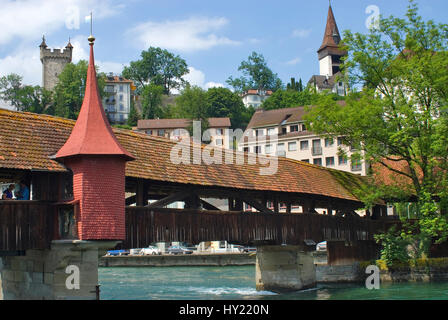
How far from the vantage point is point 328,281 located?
91.6 ft

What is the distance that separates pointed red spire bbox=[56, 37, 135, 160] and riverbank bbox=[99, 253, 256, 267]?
102 ft

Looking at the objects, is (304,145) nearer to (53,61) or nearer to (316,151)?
(316,151)

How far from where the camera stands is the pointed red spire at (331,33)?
96.8 metres

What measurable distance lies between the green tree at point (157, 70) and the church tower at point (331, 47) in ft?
69.1

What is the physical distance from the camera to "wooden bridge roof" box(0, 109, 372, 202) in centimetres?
1386

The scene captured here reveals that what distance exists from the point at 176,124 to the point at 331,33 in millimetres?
32513

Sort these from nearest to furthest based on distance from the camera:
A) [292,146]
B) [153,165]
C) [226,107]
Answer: [153,165], [292,146], [226,107]

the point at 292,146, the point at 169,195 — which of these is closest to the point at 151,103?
the point at 292,146

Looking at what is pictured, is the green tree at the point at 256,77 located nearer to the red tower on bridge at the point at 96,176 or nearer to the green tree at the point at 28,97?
the green tree at the point at 28,97

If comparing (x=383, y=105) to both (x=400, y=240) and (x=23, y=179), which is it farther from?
(x=23, y=179)

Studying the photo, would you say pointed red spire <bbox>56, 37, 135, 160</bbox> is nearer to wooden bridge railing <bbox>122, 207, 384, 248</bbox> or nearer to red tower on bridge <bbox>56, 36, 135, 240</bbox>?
red tower on bridge <bbox>56, 36, 135, 240</bbox>

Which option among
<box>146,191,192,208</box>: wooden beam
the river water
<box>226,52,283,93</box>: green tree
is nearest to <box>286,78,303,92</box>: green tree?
<box>226,52,283,93</box>: green tree

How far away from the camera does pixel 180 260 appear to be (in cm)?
4509
